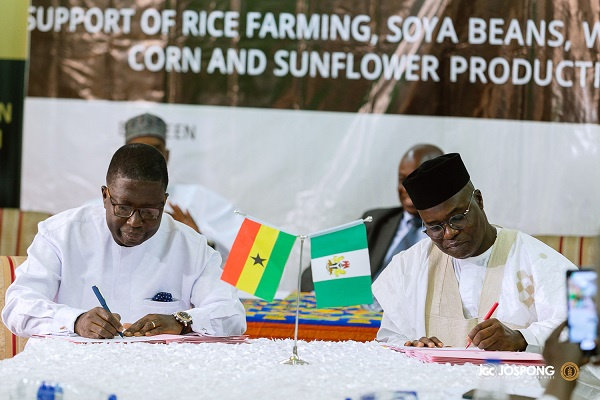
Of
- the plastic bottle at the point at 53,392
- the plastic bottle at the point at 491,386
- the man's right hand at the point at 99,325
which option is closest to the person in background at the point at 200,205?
the man's right hand at the point at 99,325

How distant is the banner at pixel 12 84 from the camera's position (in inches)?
264

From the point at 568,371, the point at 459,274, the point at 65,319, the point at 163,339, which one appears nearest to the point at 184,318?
the point at 163,339

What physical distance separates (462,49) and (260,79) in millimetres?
1478

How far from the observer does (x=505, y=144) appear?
6.57 meters

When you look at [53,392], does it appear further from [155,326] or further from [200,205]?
[200,205]

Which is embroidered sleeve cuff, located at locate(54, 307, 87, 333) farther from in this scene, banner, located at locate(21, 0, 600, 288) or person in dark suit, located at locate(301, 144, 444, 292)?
banner, located at locate(21, 0, 600, 288)

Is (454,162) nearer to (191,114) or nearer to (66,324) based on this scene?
(66,324)

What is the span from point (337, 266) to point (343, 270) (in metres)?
0.02

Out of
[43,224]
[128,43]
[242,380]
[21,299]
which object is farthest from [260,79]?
[242,380]

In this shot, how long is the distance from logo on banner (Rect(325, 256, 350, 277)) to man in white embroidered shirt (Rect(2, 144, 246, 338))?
27.6 inches

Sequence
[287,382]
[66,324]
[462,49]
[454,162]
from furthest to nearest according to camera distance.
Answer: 1. [462,49]
2. [454,162]
3. [66,324]
4. [287,382]

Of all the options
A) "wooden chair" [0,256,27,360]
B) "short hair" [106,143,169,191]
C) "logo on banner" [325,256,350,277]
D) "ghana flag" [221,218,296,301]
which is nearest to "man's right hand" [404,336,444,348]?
"logo on banner" [325,256,350,277]

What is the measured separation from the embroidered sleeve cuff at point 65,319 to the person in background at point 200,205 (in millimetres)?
3215

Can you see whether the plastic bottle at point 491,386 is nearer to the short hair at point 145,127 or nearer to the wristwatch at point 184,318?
the wristwatch at point 184,318
